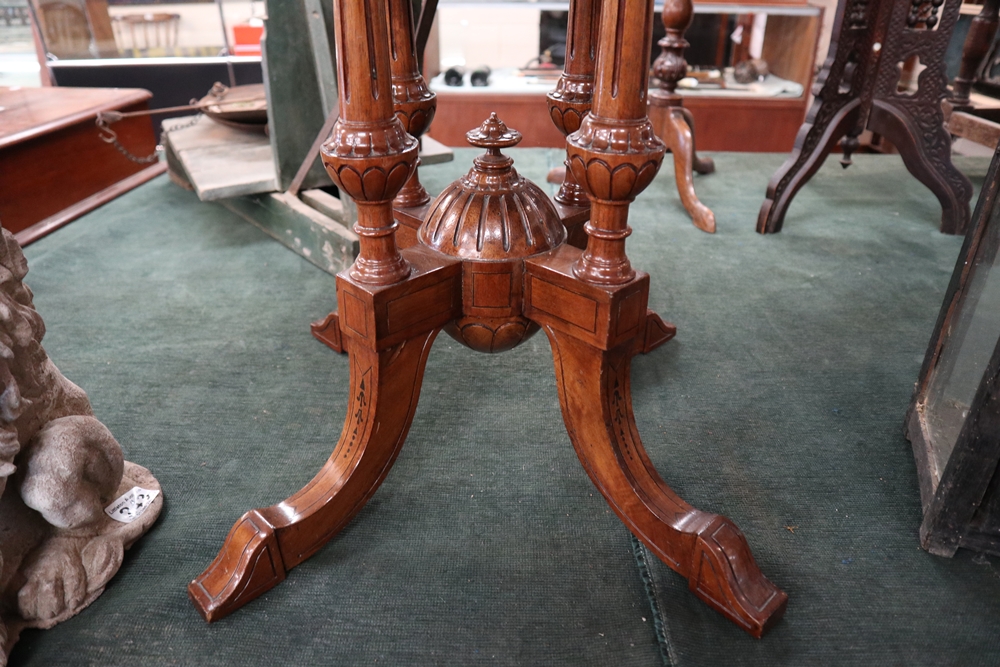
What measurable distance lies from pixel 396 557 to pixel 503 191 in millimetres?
454

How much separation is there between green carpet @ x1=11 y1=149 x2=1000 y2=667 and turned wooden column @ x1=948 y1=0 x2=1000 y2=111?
0.70 metres

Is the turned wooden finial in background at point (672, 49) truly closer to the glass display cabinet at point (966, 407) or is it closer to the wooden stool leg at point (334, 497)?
the glass display cabinet at point (966, 407)

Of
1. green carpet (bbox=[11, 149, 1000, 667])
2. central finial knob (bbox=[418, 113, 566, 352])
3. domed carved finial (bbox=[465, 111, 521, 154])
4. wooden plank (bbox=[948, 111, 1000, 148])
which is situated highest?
domed carved finial (bbox=[465, 111, 521, 154])

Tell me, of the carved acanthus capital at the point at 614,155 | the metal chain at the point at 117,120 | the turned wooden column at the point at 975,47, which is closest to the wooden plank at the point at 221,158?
the metal chain at the point at 117,120

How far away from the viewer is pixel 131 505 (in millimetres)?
892

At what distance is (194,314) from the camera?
1.47m

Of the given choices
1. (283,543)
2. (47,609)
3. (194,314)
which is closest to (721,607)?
(283,543)

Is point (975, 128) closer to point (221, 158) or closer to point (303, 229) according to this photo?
point (303, 229)

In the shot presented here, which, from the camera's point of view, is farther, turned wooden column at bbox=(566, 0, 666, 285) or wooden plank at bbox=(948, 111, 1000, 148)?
wooden plank at bbox=(948, 111, 1000, 148)

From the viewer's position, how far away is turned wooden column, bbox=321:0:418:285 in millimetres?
611

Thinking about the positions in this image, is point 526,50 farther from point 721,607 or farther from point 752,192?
point 721,607

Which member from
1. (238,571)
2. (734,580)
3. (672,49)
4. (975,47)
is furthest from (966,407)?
(975,47)

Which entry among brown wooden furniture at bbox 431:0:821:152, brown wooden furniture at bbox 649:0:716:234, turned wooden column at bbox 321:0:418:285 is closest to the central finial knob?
turned wooden column at bbox 321:0:418:285

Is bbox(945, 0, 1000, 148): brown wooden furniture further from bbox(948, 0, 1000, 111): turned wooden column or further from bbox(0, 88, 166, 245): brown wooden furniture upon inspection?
bbox(0, 88, 166, 245): brown wooden furniture
